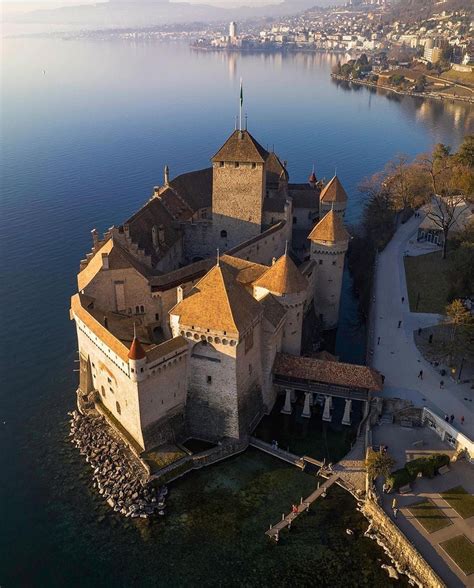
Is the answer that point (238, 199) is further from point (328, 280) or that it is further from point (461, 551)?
point (461, 551)

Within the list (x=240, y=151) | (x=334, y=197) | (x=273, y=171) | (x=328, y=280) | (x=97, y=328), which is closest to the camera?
(x=97, y=328)

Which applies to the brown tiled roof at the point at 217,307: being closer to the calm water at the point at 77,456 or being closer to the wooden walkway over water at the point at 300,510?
the calm water at the point at 77,456

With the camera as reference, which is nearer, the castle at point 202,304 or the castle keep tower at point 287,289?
the castle at point 202,304

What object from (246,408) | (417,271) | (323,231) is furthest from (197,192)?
(246,408)

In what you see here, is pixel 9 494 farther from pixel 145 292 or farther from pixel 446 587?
pixel 446 587

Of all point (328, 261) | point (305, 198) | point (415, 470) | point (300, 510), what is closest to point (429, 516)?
point (415, 470)

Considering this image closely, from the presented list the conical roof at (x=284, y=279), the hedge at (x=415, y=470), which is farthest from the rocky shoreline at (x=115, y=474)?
the conical roof at (x=284, y=279)

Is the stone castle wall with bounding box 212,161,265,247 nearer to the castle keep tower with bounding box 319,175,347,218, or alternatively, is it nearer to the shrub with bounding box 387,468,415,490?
the castle keep tower with bounding box 319,175,347,218
